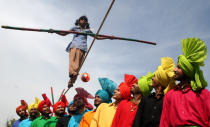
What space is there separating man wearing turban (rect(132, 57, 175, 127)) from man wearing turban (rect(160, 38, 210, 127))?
318 mm

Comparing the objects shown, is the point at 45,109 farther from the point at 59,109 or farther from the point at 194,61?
the point at 194,61

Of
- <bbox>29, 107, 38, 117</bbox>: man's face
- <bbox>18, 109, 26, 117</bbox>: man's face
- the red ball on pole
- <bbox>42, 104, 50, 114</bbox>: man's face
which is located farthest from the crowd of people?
<bbox>18, 109, 26, 117</bbox>: man's face

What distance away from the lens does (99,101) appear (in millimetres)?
5695

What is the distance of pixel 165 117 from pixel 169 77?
68 cm

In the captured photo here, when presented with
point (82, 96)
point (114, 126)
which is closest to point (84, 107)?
point (82, 96)

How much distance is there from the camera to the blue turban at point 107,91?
567cm

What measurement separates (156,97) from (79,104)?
2.54m

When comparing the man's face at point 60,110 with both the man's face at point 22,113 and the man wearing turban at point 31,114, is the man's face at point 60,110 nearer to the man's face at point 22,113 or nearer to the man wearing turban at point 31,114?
the man wearing turban at point 31,114

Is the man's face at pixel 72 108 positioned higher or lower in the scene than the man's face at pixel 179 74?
lower

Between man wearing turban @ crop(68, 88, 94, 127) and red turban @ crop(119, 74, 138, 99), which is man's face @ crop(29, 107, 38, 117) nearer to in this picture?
man wearing turban @ crop(68, 88, 94, 127)

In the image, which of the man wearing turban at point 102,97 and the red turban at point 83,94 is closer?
the man wearing turban at point 102,97

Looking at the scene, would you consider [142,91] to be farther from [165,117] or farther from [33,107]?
[33,107]

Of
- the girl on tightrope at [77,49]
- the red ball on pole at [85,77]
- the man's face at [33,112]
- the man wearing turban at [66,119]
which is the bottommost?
the man wearing turban at [66,119]

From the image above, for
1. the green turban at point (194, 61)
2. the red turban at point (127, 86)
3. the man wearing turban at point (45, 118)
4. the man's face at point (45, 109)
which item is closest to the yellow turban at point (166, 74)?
the green turban at point (194, 61)
